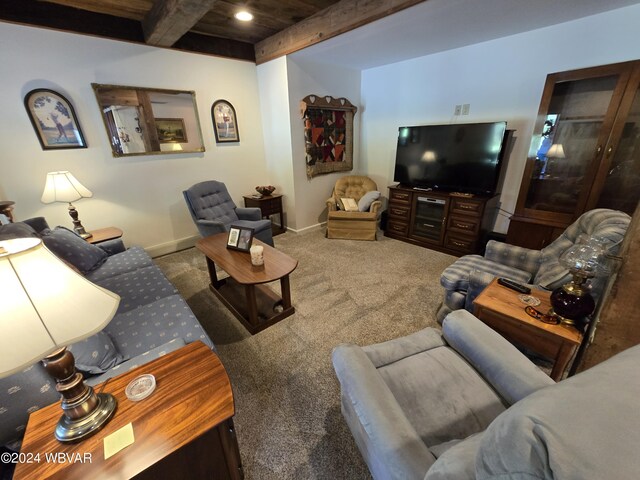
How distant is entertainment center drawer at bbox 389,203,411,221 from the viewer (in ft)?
11.7

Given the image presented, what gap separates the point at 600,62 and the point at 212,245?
4001mm

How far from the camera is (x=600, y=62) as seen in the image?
2367 mm

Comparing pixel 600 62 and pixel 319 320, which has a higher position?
pixel 600 62

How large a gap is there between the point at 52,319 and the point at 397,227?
360 centimetres

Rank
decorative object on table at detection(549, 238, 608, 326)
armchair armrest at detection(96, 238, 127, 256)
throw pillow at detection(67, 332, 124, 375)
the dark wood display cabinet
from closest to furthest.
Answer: throw pillow at detection(67, 332, 124, 375) < decorative object on table at detection(549, 238, 608, 326) < the dark wood display cabinet < armchair armrest at detection(96, 238, 127, 256)

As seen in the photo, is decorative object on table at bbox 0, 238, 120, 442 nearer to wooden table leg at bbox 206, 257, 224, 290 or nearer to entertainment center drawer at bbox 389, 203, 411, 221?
wooden table leg at bbox 206, 257, 224, 290

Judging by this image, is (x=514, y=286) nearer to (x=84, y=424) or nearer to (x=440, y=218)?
(x=440, y=218)

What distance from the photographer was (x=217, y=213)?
3174 millimetres

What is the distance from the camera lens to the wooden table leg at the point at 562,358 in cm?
123

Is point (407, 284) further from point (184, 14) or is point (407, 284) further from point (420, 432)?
point (184, 14)

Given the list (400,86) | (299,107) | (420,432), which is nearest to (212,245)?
(420,432)

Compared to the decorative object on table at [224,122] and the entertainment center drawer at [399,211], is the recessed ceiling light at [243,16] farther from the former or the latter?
the entertainment center drawer at [399,211]

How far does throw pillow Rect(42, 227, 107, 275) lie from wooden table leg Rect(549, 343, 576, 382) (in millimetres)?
3140

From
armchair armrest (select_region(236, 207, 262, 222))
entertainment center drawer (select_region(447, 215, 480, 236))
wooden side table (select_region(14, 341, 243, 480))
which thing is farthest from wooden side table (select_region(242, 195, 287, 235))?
wooden side table (select_region(14, 341, 243, 480))
